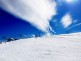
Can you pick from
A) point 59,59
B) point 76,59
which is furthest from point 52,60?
point 76,59

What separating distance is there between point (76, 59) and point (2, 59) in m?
6.30

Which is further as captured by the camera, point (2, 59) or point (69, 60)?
point (2, 59)

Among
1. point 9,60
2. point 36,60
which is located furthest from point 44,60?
point 9,60

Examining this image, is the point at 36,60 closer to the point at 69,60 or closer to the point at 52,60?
the point at 52,60

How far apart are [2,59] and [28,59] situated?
7.59ft

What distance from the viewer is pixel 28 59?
13992 millimetres

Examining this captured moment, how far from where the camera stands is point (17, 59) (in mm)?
14242

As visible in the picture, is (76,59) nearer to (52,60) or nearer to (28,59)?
(52,60)

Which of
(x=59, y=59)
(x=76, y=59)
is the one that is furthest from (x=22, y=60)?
(x=76, y=59)

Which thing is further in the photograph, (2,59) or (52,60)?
(2,59)

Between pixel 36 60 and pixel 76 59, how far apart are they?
321cm

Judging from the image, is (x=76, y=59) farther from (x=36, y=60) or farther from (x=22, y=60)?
(x=22, y=60)

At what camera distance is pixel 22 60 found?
13820mm

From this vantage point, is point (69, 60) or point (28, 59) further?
point (28, 59)
